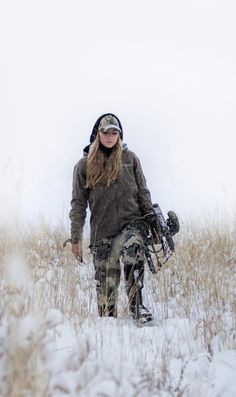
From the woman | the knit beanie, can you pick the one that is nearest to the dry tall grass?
Answer: the woman

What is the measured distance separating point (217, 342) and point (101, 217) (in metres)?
1.56

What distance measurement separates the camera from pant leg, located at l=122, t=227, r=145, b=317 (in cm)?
421

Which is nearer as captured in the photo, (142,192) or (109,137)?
(109,137)

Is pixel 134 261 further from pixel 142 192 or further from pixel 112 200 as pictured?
pixel 142 192

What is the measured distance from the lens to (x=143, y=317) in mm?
4105

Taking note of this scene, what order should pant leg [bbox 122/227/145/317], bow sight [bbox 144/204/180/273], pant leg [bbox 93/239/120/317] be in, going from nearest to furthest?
pant leg [bbox 122/227/145/317], pant leg [bbox 93/239/120/317], bow sight [bbox 144/204/180/273]

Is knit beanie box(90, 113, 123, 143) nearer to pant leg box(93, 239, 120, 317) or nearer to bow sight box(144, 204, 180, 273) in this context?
bow sight box(144, 204, 180, 273)

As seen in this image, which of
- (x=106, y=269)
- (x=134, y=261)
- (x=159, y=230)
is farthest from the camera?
(x=159, y=230)

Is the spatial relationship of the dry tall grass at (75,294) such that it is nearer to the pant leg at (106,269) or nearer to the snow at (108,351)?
the snow at (108,351)

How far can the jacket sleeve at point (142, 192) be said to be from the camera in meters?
4.52

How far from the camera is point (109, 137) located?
173 inches

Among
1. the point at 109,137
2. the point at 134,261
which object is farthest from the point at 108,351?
the point at 109,137

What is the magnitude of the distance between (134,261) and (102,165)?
81cm

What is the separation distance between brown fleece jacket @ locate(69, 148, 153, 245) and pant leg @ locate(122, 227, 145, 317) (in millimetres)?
163
